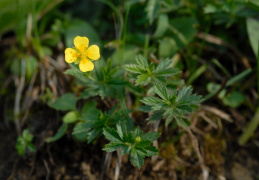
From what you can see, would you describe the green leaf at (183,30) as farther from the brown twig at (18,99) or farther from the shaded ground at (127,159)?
the brown twig at (18,99)

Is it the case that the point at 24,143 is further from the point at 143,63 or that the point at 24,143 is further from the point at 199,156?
the point at 199,156

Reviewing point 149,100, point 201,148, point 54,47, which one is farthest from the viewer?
point 54,47

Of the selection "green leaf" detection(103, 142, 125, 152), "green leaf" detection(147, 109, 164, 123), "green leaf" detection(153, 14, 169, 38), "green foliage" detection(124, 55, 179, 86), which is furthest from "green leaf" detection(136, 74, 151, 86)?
"green leaf" detection(153, 14, 169, 38)

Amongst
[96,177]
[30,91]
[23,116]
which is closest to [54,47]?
[30,91]

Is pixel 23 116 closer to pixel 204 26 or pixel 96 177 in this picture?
pixel 96 177

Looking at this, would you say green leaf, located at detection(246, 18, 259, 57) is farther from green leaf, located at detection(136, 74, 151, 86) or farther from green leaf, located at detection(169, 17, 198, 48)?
green leaf, located at detection(136, 74, 151, 86)

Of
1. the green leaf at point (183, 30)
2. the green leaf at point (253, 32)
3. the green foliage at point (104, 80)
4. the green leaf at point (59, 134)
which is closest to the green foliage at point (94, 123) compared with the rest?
the green foliage at point (104, 80)

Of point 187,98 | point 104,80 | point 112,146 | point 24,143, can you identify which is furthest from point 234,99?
point 24,143
